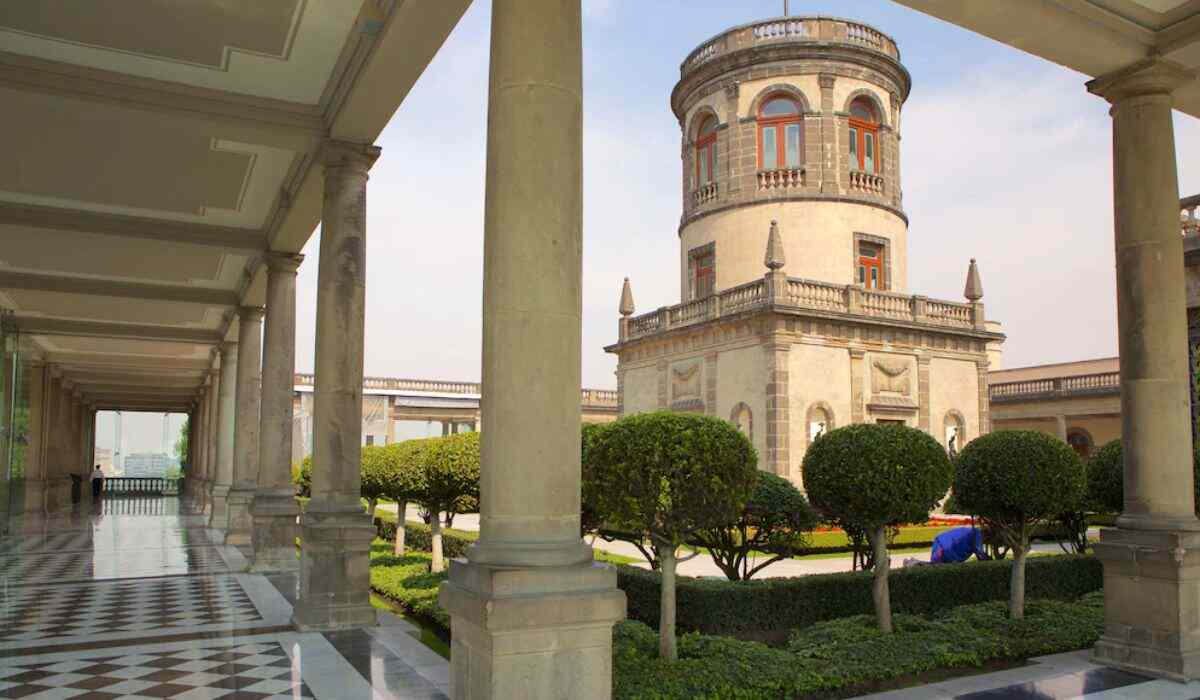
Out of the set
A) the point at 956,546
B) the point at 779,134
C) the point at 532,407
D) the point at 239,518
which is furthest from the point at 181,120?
the point at 779,134

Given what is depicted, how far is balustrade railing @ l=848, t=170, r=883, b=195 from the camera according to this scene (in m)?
27.8

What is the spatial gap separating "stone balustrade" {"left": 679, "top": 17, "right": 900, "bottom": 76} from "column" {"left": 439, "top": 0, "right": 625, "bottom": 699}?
2399cm

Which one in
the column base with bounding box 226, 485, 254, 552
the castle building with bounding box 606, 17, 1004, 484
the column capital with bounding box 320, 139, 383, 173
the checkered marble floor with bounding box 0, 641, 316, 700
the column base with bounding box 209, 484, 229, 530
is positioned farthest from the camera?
the castle building with bounding box 606, 17, 1004, 484

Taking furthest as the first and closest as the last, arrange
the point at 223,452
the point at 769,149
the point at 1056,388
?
the point at 1056,388, the point at 769,149, the point at 223,452

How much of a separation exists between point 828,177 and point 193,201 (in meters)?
19.2

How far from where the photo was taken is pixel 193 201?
1444cm

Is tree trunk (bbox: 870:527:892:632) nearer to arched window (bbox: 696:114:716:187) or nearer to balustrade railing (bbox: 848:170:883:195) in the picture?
balustrade railing (bbox: 848:170:883:195)

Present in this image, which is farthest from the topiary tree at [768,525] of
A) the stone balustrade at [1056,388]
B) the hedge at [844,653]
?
the stone balustrade at [1056,388]

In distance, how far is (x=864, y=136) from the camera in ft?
92.8

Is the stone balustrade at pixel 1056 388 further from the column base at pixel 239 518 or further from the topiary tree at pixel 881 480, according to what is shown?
the column base at pixel 239 518

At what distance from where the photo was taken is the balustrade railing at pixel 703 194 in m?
→ 29.3

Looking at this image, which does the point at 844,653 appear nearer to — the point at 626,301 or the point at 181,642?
the point at 181,642

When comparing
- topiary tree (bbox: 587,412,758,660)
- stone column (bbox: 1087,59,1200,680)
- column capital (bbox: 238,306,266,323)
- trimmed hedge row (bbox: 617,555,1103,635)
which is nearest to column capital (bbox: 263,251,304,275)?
column capital (bbox: 238,306,266,323)

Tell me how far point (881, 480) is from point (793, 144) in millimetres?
20425
